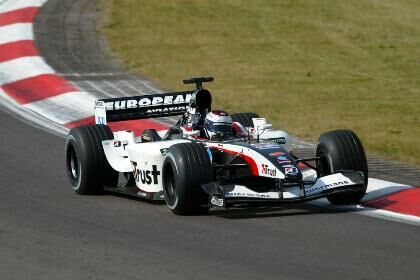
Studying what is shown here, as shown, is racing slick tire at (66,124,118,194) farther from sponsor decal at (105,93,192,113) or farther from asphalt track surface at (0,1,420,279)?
sponsor decal at (105,93,192,113)

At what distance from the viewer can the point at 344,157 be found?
10.7 metres

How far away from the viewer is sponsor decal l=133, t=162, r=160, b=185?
1101 cm

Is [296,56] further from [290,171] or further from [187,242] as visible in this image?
[187,242]

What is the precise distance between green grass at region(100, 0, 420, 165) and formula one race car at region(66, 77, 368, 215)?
9.05 feet

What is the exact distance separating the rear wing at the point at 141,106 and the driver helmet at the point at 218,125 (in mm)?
1463

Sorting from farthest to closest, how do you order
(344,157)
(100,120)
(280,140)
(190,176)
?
(100,120) < (280,140) < (344,157) < (190,176)

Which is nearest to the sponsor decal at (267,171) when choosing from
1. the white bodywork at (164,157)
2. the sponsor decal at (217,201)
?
the white bodywork at (164,157)

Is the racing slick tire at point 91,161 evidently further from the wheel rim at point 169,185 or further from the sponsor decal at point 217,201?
the sponsor decal at point 217,201

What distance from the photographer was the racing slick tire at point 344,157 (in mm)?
10672

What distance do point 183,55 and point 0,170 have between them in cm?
780

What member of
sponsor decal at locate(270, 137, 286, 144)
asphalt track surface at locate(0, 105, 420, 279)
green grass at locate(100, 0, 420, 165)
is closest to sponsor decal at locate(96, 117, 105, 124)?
asphalt track surface at locate(0, 105, 420, 279)

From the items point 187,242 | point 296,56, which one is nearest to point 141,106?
point 187,242

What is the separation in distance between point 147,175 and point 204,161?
1.14 meters

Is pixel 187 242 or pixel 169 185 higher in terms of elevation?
pixel 169 185
